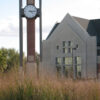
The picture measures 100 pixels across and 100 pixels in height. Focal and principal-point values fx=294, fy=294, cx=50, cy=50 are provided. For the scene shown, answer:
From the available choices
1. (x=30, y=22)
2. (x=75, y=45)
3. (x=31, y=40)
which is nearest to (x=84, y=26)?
(x=75, y=45)

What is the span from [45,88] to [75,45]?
38636 mm

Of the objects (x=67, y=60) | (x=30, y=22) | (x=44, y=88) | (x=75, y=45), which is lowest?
(x=44, y=88)

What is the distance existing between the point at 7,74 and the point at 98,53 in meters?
37.7

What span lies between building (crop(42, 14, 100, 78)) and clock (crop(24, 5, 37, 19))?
2031 centimetres

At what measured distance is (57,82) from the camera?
6164 millimetres

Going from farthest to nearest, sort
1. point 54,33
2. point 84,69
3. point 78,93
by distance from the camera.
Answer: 1. point 54,33
2. point 84,69
3. point 78,93

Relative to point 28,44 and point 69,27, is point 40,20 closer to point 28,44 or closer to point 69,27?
point 28,44

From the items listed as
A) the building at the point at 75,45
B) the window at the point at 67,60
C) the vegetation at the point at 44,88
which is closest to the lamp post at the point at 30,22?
the vegetation at the point at 44,88

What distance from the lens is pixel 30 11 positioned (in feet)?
72.3

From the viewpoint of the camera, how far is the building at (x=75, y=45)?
141 feet

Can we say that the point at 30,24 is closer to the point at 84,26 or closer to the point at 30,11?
the point at 30,11

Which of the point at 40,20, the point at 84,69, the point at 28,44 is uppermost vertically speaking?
the point at 40,20

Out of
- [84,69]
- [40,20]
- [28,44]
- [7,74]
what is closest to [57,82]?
[7,74]

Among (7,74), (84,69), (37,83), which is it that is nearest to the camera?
(37,83)
